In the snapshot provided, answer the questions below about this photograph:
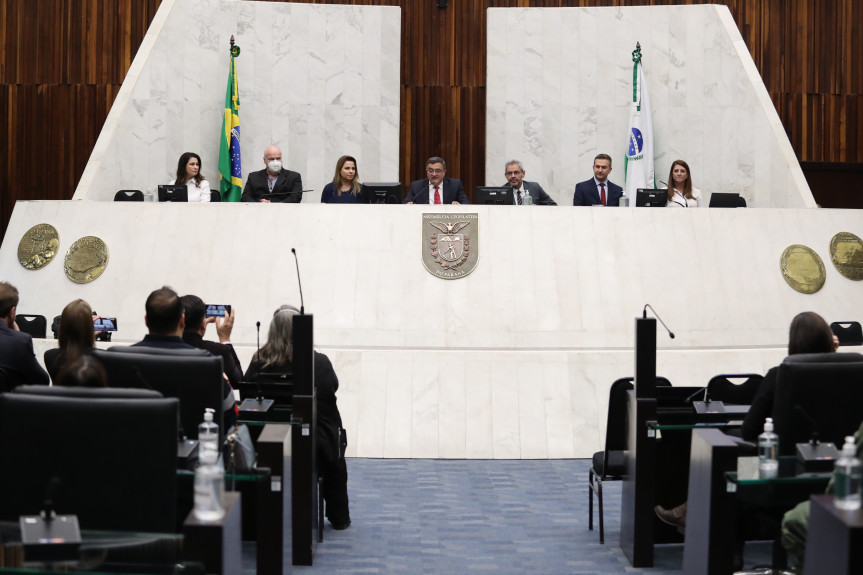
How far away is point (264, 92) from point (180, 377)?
8.45 m

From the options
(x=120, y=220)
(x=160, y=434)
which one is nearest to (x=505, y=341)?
(x=120, y=220)

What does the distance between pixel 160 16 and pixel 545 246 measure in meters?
5.58

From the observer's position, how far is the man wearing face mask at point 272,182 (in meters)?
10.4

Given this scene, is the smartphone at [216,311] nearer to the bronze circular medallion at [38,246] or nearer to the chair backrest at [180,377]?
the chair backrest at [180,377]

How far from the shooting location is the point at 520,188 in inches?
401

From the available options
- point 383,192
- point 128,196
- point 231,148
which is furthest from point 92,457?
point 231,148

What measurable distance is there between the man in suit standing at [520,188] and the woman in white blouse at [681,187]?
1.16 meters

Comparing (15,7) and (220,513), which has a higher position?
(15,7)

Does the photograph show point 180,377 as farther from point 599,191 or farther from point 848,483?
point 599,191

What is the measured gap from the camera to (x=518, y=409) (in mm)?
8234

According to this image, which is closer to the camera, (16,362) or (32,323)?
(16,362)

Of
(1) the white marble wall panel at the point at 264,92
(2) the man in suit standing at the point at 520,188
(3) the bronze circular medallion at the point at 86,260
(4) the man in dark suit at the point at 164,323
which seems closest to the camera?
(4) the man in dark suit at the point at 164,323

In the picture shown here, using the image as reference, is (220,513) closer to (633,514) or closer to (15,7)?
(633,514)

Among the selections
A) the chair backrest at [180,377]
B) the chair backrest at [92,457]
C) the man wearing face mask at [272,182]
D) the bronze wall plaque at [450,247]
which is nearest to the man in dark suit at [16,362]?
the chair backrest at [180,377]
